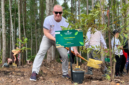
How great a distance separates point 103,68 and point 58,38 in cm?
235

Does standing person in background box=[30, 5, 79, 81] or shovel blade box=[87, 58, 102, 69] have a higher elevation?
standing person in background box=[30, 5, 79, 81]

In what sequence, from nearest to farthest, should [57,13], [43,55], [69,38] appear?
[69,38] < [57,13] < [43,55]

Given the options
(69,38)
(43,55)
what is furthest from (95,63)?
(43,55)

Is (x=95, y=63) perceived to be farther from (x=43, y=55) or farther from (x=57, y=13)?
(x=57, y=13)

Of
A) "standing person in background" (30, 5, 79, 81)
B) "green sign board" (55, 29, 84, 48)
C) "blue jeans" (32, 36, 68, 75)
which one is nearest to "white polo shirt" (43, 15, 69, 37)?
"standing person in background" (30, 5, 79, 81)

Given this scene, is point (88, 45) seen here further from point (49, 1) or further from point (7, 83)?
point (49, 1)

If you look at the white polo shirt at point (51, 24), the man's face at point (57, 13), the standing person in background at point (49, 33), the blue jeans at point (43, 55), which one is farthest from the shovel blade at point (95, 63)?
the man's face at point (57, 13)

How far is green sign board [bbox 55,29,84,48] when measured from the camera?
295 centimetres

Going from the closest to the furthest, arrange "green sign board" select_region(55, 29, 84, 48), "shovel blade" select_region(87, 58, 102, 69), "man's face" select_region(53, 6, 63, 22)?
"green sign board" select_region(55, 29, 84, 48) < "man's face" select_region(53, 6, 63, 22) < "shovel blade" select_region(87, 58, 102, 69)

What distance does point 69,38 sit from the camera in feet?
9.83

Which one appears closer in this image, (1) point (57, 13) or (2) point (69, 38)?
(2) point (69, 38)

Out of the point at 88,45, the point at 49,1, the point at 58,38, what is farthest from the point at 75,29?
the point at 49,1

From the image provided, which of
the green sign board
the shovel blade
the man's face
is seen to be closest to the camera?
the green sign board

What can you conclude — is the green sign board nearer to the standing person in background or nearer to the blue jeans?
the standing person in background
